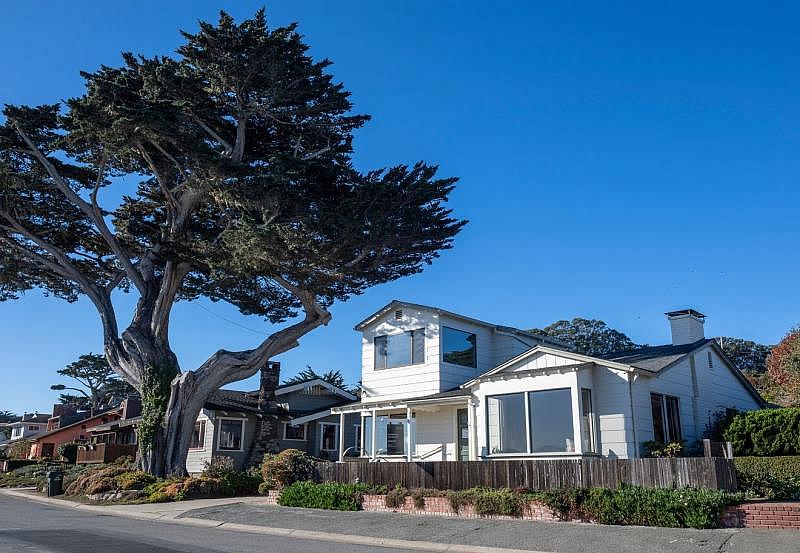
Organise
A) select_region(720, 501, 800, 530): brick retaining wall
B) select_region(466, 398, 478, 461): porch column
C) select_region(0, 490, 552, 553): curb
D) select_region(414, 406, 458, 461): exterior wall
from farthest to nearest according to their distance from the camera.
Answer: select_region(414, 406, 458, 461): exterior wall → select_region(466, 398, 478, 461): porch column → select_region(0, 490, 552, 553): curb → select_region(720, 501, 800, 530): brick retaining wall

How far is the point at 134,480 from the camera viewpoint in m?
24.0

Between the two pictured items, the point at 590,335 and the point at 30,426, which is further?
the point at 30,426

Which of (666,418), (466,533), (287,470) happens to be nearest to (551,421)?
(666,418)

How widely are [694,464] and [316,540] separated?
7851mm

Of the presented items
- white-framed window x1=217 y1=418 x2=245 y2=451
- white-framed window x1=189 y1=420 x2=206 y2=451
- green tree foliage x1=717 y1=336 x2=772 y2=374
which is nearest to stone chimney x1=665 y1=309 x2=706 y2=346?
white-framed window x1=217 y1=418 x2=245 y2=451

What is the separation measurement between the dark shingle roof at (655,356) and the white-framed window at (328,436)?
17823mm

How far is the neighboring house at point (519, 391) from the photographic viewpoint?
18.7m

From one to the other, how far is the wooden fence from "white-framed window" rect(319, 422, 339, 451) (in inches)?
640

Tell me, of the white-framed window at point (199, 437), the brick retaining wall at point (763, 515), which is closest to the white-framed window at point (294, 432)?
the white-framed window at point (199, 437)

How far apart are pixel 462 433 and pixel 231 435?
14373mm

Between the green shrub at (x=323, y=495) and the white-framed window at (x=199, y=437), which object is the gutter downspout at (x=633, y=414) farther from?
the white-framed window at (x=199, y=437)

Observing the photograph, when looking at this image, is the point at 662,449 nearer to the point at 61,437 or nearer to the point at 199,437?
the point at 199,437

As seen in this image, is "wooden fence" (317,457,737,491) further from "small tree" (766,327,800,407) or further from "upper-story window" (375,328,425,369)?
"small tree" (766,327,800,407)

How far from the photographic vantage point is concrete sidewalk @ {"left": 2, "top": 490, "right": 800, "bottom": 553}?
37.4 feet
